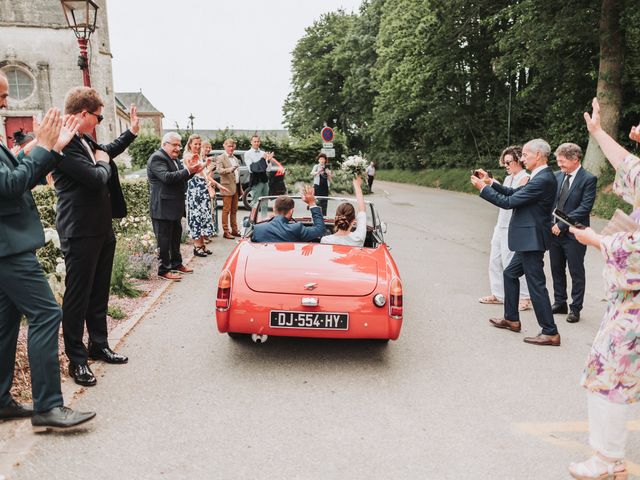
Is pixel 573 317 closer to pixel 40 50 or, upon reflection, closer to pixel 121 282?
pixel 121 282

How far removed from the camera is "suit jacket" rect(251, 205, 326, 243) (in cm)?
545

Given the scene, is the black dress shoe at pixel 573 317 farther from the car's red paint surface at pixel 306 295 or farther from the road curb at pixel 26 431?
the road curb at pixel 26 431

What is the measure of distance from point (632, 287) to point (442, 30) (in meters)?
25.6

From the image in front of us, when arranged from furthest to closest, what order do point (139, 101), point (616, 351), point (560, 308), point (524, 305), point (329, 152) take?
point (139, 101) < point (329, 152) < point (524, 305) < point (560, 308) < point (616, 351)

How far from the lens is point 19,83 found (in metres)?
33.5

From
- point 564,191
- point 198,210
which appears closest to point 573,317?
point 564,191

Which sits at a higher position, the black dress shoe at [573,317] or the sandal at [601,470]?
the sandal at [601,470]

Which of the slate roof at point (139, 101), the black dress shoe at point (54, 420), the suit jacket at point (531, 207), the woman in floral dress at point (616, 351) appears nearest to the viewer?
the woman in floral dress at point (616, 351)

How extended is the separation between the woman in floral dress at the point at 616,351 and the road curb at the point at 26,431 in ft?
10.5

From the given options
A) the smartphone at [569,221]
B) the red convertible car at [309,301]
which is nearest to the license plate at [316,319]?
the red convertible car at [309,301]

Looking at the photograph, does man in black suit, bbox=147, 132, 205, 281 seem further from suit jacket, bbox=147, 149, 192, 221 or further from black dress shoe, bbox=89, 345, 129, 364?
black dress shoe, bbox=89, 345, 129, 364

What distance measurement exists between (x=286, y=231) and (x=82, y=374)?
2374mm

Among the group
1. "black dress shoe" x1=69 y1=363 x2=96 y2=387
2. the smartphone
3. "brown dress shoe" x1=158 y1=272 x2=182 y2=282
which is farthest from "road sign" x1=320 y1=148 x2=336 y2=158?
the smartphone

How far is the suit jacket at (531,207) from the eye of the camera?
5125 mm
